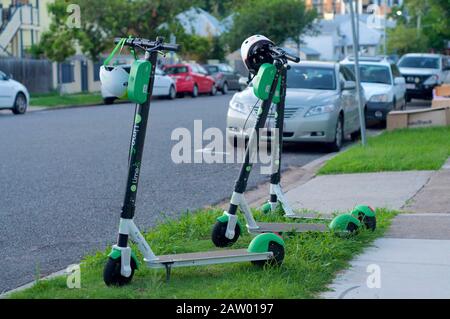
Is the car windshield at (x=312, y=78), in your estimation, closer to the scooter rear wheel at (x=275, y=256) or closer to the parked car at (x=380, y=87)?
the parked car at (x=380, y=87)

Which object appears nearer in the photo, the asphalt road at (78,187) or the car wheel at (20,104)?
the asphalt road at (78,187)

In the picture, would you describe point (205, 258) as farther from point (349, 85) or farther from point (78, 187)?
point (349, 85)

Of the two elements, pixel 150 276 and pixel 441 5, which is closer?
pixel 150 276

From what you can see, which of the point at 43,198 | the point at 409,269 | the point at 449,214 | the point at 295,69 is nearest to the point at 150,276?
the point at 409,269

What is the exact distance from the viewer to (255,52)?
7.13m

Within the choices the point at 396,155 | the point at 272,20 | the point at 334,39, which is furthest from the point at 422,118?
the point at 334,39

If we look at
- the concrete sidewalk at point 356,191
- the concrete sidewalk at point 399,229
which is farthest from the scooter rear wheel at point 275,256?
the concrete sidewalk at point 356,191

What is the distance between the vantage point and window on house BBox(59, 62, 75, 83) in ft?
135

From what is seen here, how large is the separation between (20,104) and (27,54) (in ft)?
53.8

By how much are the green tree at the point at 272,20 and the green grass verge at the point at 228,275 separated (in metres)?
46.2

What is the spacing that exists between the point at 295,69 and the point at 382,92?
421cm

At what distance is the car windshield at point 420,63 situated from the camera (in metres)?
31.7
